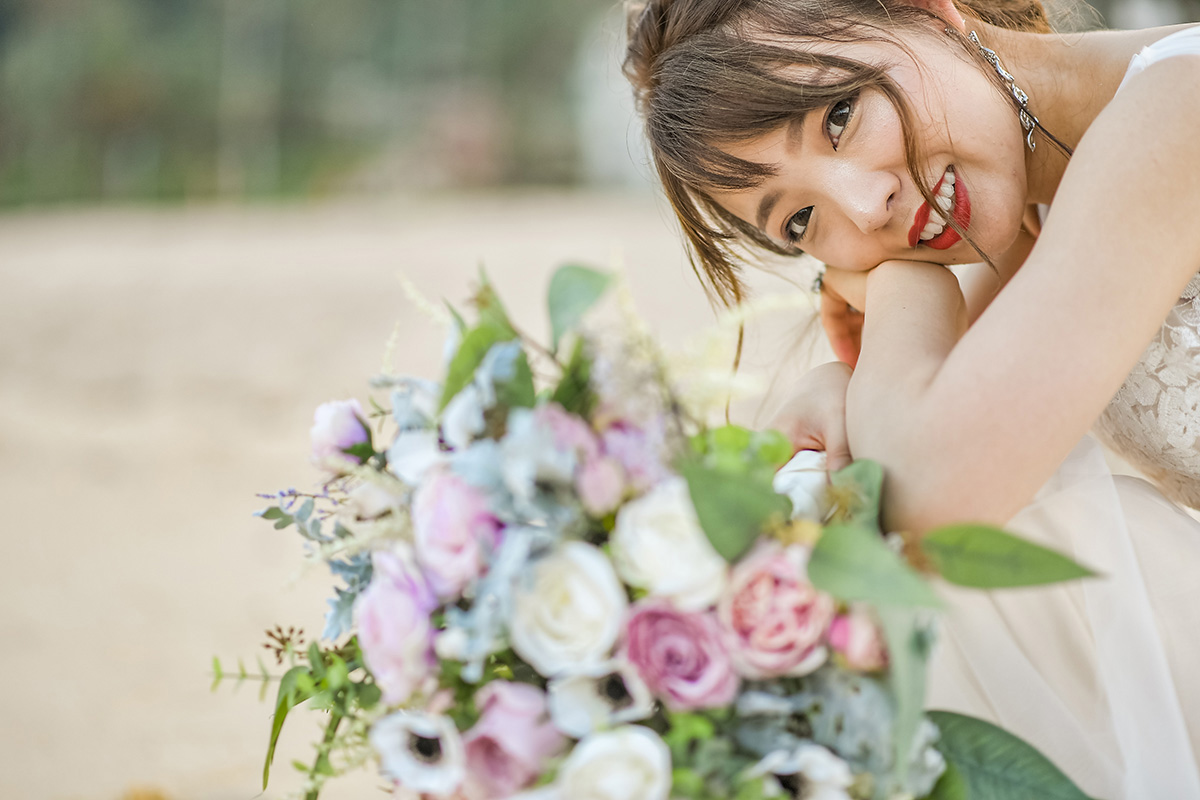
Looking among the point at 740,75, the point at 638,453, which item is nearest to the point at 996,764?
the point at 638,453

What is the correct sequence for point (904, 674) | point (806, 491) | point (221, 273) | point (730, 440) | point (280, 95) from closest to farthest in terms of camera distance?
point (904, 674) → point (730, 440) → point (806, 491) → point (221, 273) → point (280, 95)

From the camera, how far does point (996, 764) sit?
0.93m

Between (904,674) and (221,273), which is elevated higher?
(221,273)

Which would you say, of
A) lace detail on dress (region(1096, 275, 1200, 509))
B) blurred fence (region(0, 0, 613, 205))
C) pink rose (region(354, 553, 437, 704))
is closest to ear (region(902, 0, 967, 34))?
lace detail on dress (region(1096, 275, 1200, 509))

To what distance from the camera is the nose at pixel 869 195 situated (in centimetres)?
140

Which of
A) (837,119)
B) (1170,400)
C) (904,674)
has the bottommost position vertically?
(904,674)

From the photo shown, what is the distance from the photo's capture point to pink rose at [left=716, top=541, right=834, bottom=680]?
0.81 m

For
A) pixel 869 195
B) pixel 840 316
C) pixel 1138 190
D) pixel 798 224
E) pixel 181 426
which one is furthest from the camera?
pixel 181 426

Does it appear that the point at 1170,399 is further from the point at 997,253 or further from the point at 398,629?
the point at 398,629

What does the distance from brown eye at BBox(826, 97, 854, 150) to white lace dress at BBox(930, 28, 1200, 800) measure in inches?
14.5

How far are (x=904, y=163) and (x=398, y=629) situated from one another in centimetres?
97

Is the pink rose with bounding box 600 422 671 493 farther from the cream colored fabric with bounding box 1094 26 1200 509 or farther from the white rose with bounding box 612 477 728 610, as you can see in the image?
the cream colored fabric with bounding box 1094 26 1200 509

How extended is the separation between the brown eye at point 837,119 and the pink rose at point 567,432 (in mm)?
751

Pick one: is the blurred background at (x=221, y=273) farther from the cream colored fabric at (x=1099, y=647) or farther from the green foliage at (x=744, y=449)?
the cream colored fabric at (x=1099, y=647)
